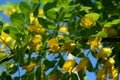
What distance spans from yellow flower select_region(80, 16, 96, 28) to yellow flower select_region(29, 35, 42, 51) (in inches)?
5.9

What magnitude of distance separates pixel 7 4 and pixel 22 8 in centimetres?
60

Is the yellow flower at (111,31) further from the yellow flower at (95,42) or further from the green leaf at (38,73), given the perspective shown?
the green leaf at (38,73)

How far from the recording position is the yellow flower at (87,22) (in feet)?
3.68

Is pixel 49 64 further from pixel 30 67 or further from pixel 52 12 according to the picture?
pixel 52 12

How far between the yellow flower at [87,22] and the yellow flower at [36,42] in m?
0.15

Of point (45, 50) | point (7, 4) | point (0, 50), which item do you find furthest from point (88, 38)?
point (7, 4)

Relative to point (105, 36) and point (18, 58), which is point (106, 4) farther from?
point (18, 58)

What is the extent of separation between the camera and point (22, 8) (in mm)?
1162

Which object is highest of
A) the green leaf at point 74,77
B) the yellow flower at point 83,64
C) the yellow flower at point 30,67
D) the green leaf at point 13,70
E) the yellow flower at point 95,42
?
the yellow flower at point 95,42

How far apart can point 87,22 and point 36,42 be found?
18cm

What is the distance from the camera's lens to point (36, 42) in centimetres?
114

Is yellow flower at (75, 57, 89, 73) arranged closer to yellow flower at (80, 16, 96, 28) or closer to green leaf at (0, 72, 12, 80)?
yellow flower at (80, 16, 96, 28)

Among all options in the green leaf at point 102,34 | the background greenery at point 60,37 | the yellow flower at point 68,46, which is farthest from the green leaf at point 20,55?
the green leaf at point 102,34

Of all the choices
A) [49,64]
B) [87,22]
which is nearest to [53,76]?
[49,64]
